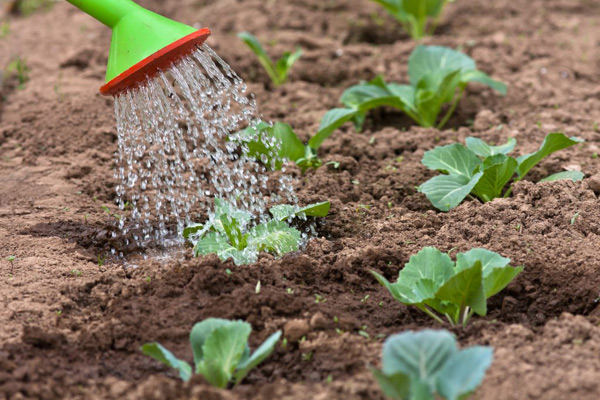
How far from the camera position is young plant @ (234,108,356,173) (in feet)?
11.2

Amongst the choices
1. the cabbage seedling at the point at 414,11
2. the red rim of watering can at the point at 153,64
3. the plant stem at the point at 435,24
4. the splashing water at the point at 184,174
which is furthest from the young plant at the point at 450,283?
the plant stem at the point at 435,24

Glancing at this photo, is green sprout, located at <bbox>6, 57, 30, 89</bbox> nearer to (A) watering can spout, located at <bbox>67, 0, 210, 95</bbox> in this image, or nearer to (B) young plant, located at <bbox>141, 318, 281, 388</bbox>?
(A) watering can spout, located at <bbox>67, 0, 210, 95</bbox>

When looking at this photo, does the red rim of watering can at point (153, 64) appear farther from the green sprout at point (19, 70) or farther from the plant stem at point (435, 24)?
the plant stem at point (435, 24)

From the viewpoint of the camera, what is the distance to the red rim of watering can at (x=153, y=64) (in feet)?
8.87

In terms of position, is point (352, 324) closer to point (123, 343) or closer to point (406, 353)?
point (406, 353)

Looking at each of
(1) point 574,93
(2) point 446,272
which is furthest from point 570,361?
(1) point 574,93

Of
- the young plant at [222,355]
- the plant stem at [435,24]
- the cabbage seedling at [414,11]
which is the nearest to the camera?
the young plant at [222,355]

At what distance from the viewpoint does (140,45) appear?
107 inches

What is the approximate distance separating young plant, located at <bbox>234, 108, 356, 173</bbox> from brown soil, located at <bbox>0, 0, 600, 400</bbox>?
125 millimetres

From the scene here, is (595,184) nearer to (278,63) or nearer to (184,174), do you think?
(184,174)

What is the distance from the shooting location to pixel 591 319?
7.86ft

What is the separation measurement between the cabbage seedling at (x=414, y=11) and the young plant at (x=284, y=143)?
1.66 meters

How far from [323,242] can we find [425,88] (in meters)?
1.33

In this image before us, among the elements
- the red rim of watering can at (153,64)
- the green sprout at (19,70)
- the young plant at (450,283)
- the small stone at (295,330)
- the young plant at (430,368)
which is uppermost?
the red rim of watering can at (153,64)
